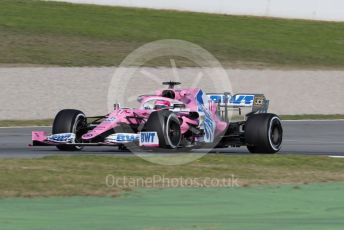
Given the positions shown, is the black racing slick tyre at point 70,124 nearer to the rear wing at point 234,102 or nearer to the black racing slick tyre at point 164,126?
the black racing slick tyre at point 164,126

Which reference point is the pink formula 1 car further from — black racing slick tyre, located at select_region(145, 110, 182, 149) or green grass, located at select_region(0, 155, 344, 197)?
green grass, located at select_region(0, 155, 344, 197)

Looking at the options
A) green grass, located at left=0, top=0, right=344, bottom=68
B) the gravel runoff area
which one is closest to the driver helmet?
the gravel runoff area

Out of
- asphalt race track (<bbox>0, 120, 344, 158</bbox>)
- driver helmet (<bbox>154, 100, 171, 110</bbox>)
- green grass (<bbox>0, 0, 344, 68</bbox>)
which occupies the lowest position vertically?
asphalt race track (<bbox>0, 120, 344, 158</bbox>)

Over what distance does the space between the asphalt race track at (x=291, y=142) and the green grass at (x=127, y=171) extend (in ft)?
6.54

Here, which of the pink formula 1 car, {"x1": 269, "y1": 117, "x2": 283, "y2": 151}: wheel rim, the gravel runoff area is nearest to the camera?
the pink formula 1 car

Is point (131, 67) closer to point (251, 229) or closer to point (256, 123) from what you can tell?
point (256, 123)

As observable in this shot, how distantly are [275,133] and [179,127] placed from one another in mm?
2194

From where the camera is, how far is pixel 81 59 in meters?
39.3

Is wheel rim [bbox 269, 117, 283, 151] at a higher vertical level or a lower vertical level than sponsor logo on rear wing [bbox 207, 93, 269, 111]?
lower

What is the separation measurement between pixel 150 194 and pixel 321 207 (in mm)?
2382

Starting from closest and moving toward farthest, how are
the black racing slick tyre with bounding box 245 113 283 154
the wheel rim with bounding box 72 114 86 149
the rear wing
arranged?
the black racing slick tyre with bounding box 245 113 283 154 < the wheel rim with bounding box 72 114 86 149 < the rear wing

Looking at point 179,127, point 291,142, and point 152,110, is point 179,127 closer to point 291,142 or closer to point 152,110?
point 152,110

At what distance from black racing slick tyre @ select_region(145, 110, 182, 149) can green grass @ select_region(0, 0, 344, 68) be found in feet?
62.9

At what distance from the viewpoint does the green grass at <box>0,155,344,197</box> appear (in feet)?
44.3
